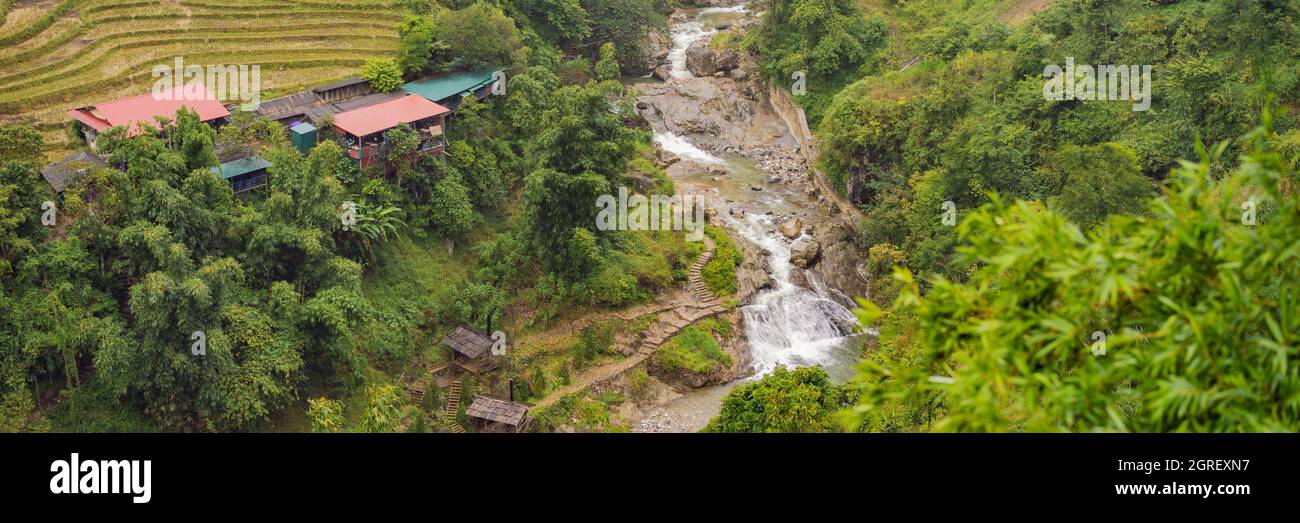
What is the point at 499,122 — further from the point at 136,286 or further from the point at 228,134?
the point at 136,286

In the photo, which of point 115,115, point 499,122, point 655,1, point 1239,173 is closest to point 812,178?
point 499,122

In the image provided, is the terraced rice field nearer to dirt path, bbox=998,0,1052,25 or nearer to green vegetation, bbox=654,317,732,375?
green vegetation, bbox=654,317,732,375

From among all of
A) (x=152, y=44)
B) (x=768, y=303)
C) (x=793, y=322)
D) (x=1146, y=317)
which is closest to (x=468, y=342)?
(x=768, y=303)

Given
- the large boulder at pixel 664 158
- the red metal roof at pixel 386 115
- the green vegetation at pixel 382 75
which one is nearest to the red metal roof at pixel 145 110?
the red metal roof at pixel 386 115

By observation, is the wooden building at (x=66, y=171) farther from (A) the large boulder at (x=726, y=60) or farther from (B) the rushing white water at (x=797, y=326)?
(A) the large boulder at (x=726, y=60)
